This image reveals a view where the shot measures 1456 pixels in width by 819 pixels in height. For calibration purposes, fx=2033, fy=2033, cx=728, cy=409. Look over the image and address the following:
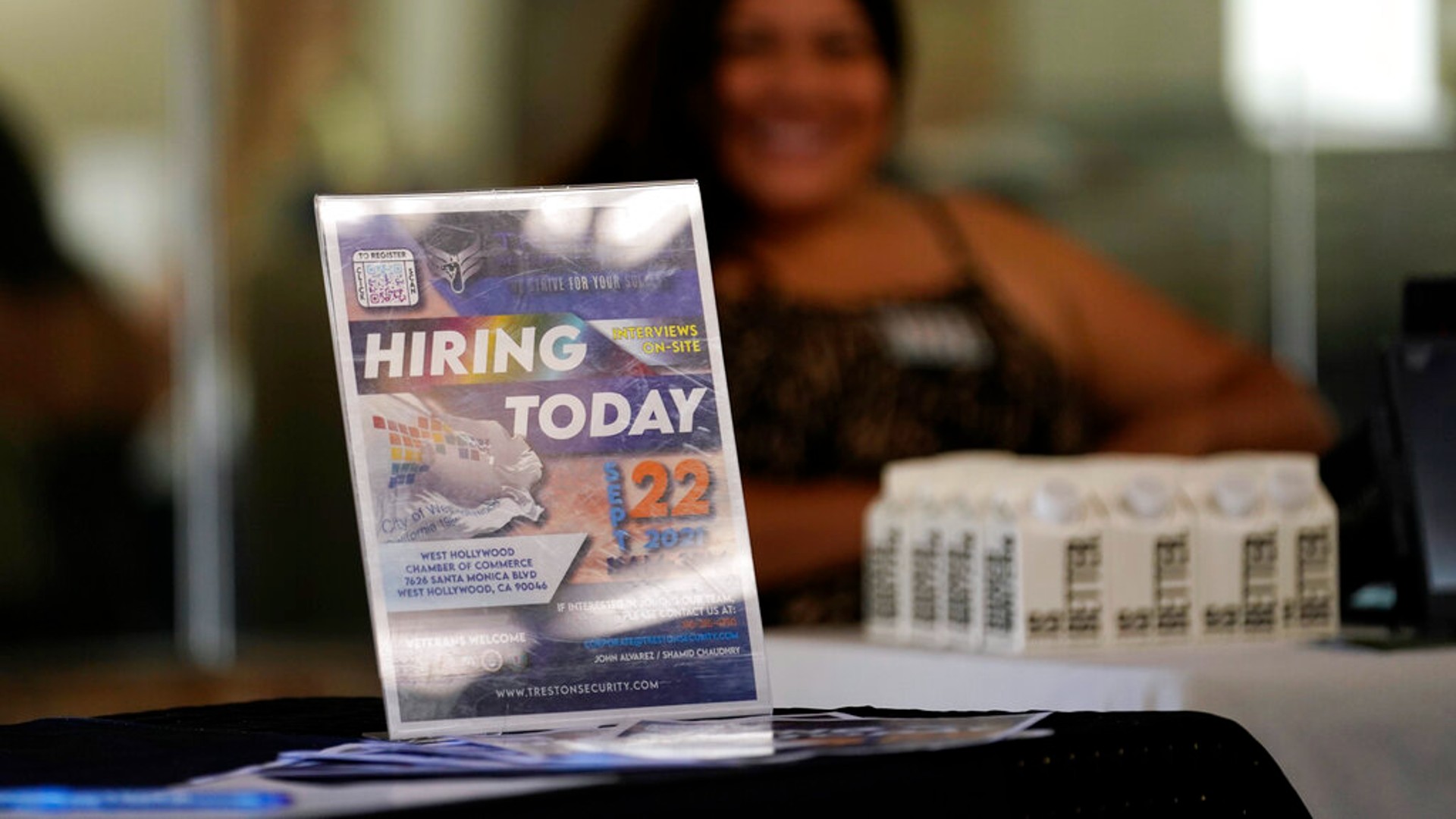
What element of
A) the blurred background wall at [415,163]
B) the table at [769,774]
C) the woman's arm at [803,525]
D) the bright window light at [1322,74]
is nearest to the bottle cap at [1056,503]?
the table at [769,774]

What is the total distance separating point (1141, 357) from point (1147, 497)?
213cm

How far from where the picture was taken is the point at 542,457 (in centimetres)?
126

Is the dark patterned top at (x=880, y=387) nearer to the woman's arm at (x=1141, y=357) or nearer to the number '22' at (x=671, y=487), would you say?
the woman's arm at (x=1141, y=357)

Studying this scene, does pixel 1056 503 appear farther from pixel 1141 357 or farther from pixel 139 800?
pixel 1141 357

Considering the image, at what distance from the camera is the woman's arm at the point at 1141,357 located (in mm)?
4016

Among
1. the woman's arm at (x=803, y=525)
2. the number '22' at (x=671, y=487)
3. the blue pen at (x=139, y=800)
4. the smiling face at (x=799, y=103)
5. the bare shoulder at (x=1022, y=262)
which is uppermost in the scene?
the smiling face at (x=799, y=103)

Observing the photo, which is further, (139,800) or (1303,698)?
(1303,698)

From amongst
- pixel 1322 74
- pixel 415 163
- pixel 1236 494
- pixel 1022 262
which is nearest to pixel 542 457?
pixel 1236 494

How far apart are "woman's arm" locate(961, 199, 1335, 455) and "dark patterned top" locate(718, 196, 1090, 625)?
0.22 feet

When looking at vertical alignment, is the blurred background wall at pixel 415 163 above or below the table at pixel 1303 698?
above

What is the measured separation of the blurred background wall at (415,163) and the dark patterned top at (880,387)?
32cm

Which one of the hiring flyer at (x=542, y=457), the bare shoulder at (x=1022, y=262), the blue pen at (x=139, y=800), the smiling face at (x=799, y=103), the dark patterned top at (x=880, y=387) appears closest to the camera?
the blue pen at (x=139, y=800)

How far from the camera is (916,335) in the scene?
3895 millimetres

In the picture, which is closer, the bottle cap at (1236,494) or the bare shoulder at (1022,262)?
the bottle cap at (1236,494)
